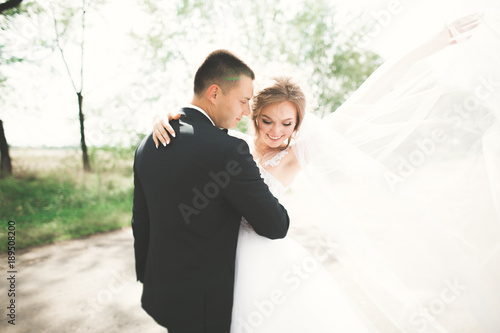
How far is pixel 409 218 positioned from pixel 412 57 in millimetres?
1055

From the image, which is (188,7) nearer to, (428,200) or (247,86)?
(247,86)

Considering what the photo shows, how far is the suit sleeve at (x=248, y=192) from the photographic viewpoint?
4.09 feet

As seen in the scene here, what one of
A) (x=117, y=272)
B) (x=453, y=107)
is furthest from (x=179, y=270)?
(x=117, y=272)

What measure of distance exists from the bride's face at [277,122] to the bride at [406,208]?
0.28 m

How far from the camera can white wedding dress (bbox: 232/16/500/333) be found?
1481 mm

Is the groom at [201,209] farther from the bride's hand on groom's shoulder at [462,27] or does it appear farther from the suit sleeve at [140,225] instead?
the bride's hand on groom's shoulder at [462,27]

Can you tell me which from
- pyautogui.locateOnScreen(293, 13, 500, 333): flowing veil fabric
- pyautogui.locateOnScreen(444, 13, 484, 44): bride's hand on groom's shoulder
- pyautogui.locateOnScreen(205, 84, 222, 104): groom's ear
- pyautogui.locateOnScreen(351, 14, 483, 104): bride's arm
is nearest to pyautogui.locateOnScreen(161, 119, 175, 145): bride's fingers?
pyautogui.locateOnScreen(205, 84, 222, 104): groom's ear

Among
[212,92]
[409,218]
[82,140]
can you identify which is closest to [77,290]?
[212,92]

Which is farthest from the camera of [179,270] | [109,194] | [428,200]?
[109,194]

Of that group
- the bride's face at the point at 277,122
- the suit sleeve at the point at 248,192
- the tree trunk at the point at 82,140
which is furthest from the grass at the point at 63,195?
the suit sleeve at the point at 248,192

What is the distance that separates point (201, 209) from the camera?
1.31 metres

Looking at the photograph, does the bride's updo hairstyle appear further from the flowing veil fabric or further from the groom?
the groom

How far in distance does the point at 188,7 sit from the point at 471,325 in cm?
1263

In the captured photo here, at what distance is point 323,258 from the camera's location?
4266 mm
